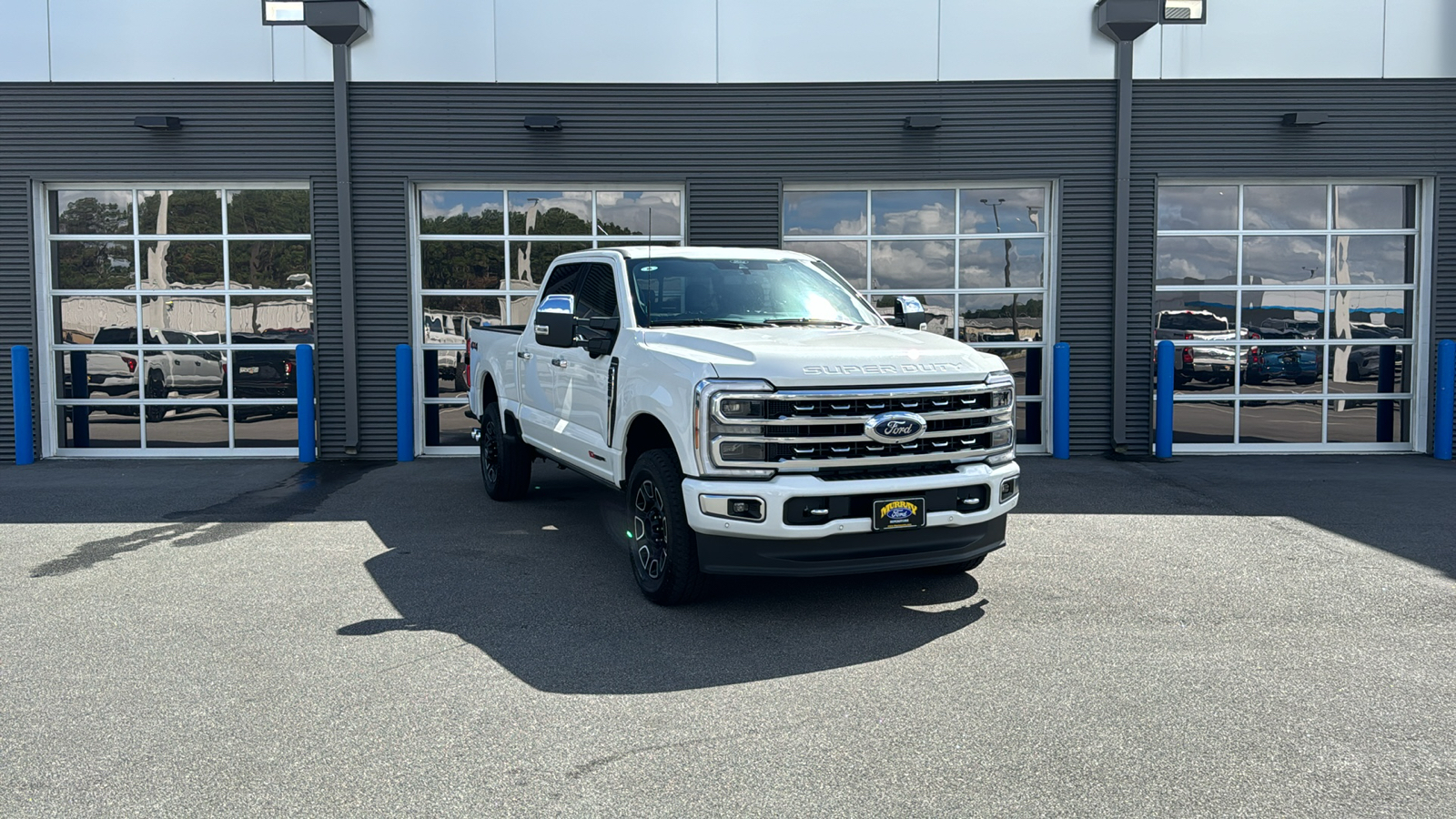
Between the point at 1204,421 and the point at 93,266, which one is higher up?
the point at 93,266

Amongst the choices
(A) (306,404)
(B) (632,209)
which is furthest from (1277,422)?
(A) (306,404)

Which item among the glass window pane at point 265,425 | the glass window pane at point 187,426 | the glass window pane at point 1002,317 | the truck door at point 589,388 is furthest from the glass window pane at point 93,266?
the glass window pane at point 1002,317

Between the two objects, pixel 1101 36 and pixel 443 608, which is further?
pixel 1101 36

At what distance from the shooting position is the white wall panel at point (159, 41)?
1280cm

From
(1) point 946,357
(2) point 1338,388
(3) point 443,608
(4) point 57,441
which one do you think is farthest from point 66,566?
(2) point 1338,388

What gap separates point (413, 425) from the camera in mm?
12938

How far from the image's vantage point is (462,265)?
13234 mm

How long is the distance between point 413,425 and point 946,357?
833cm

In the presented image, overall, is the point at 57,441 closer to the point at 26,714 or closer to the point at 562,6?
the point at 562,6

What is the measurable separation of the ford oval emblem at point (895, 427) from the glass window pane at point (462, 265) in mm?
8276

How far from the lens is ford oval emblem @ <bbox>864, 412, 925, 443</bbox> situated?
19.2 ft

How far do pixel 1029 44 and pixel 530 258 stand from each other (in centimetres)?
638

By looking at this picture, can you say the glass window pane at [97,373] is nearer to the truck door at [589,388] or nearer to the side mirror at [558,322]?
the truck door at [589,388]

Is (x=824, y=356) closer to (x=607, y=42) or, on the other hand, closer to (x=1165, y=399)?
(x=1165, y=399)
